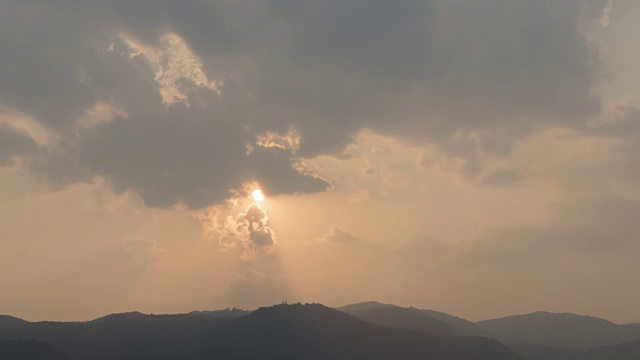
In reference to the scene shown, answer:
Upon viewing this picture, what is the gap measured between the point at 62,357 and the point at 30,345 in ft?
34.0

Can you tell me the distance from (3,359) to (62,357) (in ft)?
50.4

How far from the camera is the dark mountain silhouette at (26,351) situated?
175000 millimetres

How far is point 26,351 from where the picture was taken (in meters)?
179

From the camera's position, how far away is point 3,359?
566 feet

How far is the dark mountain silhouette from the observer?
175000 millimetres

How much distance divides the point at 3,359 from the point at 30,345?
1106 centimetres

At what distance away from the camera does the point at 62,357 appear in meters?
182

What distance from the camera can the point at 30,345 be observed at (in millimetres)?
183125
